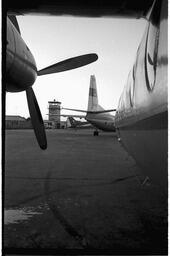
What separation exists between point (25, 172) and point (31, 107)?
2490 mm

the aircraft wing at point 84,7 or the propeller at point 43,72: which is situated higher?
the aircraft wing at point 84,7

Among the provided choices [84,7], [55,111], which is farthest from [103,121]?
[55,111]

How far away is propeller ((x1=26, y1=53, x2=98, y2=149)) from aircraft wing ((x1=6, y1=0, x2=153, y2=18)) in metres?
2.00

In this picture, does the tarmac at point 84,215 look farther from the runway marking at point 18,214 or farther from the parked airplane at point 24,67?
the parked airplane at point 24,67

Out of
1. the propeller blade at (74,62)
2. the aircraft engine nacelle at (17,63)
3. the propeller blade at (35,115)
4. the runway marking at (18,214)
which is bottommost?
the runway marking at (18,214)

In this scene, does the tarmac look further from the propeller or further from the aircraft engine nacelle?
the aircraft engine nacelle

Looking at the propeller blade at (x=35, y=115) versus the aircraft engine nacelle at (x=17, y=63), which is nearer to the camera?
the aircraft engine nacelle at (x=17, y=63)

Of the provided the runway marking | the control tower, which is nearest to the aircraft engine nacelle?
the runway marking

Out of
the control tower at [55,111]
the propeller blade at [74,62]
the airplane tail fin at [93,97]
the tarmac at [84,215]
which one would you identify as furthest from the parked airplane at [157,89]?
the control tower at [55,111]

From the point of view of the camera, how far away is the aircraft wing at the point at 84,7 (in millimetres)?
2861

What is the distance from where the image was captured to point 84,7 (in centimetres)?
296

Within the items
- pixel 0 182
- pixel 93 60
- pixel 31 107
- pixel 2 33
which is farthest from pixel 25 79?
pixel 0 182

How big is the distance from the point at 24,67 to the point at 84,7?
1.55 m

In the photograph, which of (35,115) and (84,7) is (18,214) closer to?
(35,115)
